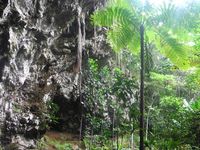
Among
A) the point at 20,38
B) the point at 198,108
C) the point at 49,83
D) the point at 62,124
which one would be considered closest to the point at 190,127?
the point at 198,108

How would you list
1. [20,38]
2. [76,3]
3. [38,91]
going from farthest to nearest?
[38,91], [76,3], [20,38]

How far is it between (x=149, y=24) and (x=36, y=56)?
6325 millimetres

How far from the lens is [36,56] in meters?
13.4

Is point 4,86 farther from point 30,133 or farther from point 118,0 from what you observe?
point 118,0

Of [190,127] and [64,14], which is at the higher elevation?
[64,14]

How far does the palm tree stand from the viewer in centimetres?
775

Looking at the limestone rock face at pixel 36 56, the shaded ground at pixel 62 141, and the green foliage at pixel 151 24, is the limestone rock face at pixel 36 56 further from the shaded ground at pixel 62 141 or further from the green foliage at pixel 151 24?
the green foliage at pixel 151 24

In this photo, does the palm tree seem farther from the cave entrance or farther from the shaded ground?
the cave entrance

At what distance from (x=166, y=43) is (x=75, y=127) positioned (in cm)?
1060

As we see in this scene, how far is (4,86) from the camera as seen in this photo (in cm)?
1114

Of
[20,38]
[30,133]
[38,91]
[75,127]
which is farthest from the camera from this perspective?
[75,127]

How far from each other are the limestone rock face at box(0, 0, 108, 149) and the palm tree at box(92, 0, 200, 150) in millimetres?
3205

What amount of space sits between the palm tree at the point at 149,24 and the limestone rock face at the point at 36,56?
10.5 feet

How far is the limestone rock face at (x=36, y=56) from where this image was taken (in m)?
10.5
